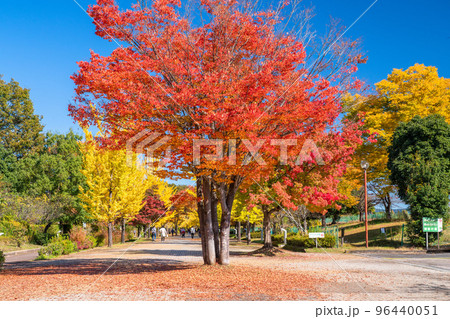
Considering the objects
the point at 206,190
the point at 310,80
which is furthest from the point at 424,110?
the point at 206,190

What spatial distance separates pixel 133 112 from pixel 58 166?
27262mm

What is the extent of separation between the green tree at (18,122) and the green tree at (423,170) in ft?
136

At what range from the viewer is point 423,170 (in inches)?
929

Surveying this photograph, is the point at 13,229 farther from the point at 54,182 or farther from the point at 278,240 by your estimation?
the point at 278,240

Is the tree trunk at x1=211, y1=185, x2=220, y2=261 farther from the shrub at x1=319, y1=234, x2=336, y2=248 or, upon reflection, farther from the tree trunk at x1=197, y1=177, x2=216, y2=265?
the shrub at x1=319, y1=234, x2=336, y2=248

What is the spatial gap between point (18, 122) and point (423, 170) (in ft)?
151

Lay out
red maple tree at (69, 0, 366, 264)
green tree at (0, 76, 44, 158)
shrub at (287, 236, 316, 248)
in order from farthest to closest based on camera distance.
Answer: green tree at (0, 76, 44, 158) → shrub at (287, 236, 316, 248) → red maple tree at (69, 0, 366, 264)

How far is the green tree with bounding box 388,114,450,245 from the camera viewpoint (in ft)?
75.9

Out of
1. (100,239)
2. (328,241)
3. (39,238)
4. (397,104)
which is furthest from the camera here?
(39,238)

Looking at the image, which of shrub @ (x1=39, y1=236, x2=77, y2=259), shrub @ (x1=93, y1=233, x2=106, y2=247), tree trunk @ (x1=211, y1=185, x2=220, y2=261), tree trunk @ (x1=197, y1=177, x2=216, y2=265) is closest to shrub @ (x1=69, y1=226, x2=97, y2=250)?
shrub @ (x1=39, y1=236, x2=77, y2=259)

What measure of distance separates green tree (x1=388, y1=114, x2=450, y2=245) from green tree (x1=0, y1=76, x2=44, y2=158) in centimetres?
4132

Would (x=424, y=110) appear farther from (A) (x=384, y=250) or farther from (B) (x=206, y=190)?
(B) (x=206, y=190)

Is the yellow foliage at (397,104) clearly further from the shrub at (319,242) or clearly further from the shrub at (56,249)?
the shrub at (56,249)

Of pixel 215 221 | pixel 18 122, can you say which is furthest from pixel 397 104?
pixel 18 122
